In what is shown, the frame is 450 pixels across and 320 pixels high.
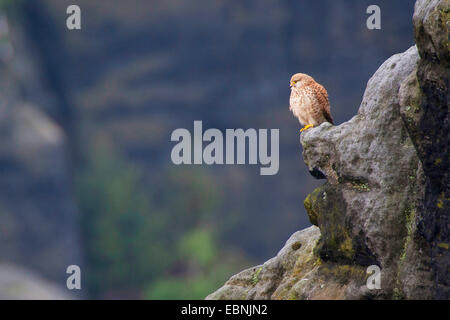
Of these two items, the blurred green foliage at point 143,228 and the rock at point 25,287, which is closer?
the rock at point 25,287

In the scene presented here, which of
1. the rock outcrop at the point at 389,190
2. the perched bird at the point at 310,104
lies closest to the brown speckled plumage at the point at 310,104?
the perched bird at the point at 310,104

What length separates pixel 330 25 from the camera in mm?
39531

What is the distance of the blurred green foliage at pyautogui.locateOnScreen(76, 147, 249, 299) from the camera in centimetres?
4097

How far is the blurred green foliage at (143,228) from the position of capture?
134ft

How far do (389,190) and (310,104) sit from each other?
7.78 feet

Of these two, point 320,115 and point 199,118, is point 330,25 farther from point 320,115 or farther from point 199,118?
point 320,115

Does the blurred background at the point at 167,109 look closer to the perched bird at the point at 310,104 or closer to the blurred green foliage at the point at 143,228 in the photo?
the blurred green foliage at the point at 143,228

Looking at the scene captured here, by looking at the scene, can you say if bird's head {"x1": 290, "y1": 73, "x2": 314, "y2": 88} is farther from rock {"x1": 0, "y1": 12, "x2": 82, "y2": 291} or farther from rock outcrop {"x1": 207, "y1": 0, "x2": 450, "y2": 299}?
rock {"x1": 0, "y1": 12, "x2": 82, "y2": 291}

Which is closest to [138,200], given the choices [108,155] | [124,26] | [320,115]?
[108,155]

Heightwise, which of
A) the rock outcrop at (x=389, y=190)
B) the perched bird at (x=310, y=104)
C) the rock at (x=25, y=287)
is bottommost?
the rock at (x=25, y=287)

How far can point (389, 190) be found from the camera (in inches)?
277

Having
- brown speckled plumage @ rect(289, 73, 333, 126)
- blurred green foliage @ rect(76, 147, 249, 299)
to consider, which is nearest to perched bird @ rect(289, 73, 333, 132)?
brown speckled plumage @ rect(289, 73, 333, 126)

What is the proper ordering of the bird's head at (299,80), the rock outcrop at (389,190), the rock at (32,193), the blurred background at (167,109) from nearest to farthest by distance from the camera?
the rock outcrop at (389,190), the bird's head at (299,80), the rock at (32,193), the blurred background at (167,109)

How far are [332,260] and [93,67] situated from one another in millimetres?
35844
